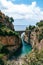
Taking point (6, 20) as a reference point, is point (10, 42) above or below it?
below

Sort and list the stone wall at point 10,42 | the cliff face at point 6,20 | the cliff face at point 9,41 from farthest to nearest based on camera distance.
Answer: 1. the cliff face at point 6,20
2. the stone wall at point 10,42
3. the cliff face at point 9,41

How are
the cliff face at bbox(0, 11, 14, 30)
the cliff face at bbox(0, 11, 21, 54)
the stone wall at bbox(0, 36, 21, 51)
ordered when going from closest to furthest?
the cliff face at bbox(0, 11, 21, 54)
the stone wall at bbox(0, 36, 21, 51)
the cliff face at bbox(0, 11, 14, 30)

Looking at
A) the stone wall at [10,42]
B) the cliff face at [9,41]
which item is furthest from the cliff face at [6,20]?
the stone wall at [10,42]

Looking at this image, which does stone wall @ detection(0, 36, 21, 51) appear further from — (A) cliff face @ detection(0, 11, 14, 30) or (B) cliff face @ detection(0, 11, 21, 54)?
(A) cliff face @ detection(0, 11, 14, 30)

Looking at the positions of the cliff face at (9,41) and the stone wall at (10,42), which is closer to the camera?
the cliff face at (9,41)

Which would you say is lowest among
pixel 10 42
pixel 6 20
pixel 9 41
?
pixel 10 42

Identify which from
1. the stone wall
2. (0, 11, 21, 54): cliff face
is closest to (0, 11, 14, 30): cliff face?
(0, 11, 21, 54): cliff face

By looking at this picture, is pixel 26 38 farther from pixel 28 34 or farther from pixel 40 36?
pixel 40 36

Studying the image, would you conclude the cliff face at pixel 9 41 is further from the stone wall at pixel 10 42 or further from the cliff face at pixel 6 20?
the cliff face at pixel 6 20

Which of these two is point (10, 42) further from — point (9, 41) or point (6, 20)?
point (6, 20)

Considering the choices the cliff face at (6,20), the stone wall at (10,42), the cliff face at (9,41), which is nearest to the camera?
the cliff face at (9,41)

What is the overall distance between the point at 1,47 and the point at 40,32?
6690 mm

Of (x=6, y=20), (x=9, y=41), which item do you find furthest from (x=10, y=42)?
(x=6, y=20)

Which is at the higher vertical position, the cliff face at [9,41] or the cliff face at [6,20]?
the cliff face at [6,20]
